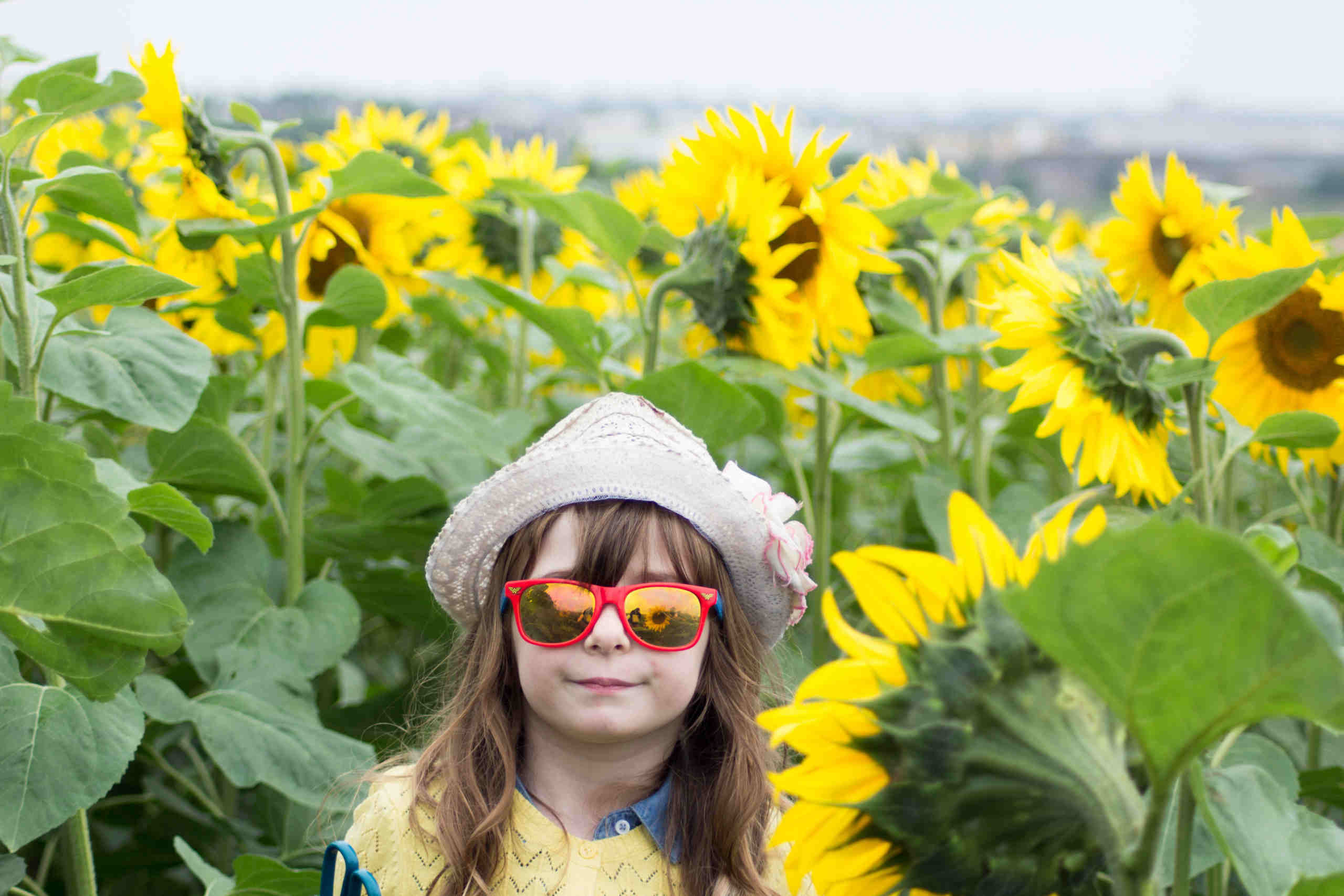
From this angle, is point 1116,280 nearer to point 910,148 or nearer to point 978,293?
point 978,293

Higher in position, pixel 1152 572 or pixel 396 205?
pixel 1152 572

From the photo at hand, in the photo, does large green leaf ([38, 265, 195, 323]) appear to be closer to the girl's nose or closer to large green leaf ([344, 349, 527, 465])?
large green leaf ([344, 349, 527, 465])

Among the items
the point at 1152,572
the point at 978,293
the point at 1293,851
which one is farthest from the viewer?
the point at 978,293

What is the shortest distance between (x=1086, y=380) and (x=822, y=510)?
19.0 inches

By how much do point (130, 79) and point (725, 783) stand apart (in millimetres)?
808

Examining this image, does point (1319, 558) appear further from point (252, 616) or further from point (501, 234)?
point (501, 234)

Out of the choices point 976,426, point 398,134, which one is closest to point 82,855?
point 976,426

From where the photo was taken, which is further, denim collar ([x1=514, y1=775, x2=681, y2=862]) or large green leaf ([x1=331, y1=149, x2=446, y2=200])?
large green leaf ([x1=331, y1=149, x2=446, y2=200])

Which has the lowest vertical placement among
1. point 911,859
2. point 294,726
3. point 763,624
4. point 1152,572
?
point 294,726

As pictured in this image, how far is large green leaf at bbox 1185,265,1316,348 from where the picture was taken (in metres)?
0.87

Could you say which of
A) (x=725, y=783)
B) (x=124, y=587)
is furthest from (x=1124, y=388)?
(x=124, y=587)

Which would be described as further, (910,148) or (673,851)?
(910,148)

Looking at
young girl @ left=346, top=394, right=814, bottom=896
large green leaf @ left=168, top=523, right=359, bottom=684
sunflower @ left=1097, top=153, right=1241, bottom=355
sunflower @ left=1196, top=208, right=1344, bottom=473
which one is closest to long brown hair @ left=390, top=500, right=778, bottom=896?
young girl @ left=346, top=394, right=814, bottom=896

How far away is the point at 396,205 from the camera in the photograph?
165 cm
